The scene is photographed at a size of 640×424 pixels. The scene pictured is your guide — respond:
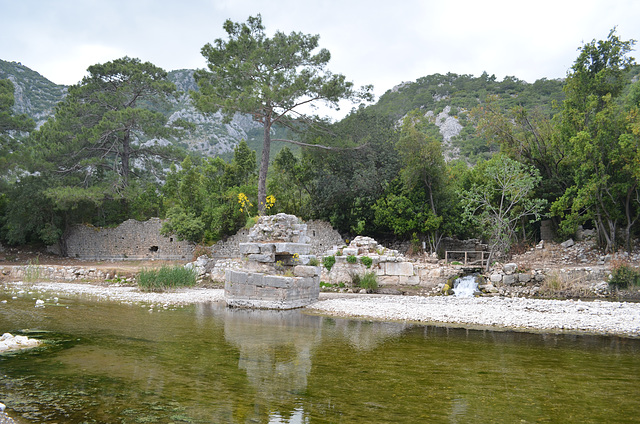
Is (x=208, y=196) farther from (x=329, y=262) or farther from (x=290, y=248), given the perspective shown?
(x=290, y=248)

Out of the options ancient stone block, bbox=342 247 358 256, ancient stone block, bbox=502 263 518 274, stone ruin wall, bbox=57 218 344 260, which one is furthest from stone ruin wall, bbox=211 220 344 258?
ancient stone block, bbox=502 263 518 274

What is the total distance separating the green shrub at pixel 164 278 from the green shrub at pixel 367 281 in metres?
6.37

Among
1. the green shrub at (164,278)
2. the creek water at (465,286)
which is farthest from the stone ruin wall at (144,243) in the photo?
the creek water at (465,286)

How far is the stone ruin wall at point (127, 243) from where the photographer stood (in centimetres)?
2719

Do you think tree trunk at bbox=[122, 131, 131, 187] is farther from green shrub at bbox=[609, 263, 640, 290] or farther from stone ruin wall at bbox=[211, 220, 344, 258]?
green shrub at bbox=[609, 263, 640, 290]

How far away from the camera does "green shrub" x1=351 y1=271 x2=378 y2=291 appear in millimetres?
16234

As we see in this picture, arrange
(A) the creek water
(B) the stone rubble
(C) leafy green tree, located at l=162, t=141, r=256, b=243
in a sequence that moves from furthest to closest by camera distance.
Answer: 1. (C) leafy green tree, located at l=162, t=141, r=256, b=243
2. (A) the creek water
3. (B) the stone rubble

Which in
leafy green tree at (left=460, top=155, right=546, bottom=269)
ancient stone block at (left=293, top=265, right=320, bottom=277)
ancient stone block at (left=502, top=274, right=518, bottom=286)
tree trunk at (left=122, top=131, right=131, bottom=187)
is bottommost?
ancient stone block at (left=502, top=274, right=518, bottom=286)

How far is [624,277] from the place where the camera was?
14914 millimetres

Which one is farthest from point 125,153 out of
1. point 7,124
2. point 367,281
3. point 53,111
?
point 53,111

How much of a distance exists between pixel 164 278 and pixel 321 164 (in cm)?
1346

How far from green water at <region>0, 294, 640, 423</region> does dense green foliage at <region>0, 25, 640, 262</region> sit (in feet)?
45.9

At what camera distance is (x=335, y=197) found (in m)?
Answer: 25.3

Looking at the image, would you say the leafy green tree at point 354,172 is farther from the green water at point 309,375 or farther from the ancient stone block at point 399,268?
the green water at point 309,375
